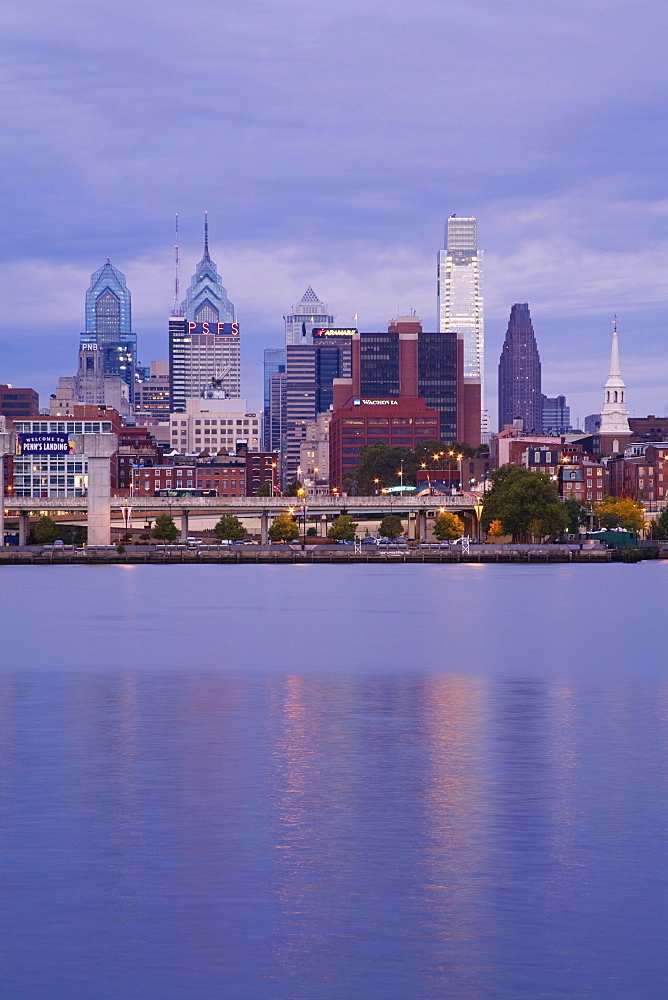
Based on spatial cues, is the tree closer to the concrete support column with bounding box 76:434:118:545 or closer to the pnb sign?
the concrete support column with bounding box 76:434:118:545

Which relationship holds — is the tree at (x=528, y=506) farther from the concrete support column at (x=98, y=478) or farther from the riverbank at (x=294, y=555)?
the concrete support column at (x=98, y=478)

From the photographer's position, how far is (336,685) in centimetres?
→ 5191

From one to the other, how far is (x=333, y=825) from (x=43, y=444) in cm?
15099

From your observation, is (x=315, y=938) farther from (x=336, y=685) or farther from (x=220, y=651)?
(x=220, y=651)

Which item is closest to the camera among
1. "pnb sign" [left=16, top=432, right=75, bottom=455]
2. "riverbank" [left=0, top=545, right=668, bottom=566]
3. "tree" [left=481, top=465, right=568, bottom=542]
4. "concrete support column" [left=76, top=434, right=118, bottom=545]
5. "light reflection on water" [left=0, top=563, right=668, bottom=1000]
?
"light reflection on water" [left=0, top=563, right=668, bottom=1000]

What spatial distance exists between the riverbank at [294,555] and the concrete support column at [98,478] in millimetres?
3498

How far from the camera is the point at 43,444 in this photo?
174 m

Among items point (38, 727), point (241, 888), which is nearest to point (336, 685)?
A: point (38, 727)

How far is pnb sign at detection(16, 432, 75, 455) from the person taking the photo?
173m

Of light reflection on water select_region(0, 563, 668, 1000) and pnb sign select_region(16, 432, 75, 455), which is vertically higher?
pnb sign select_region(16, 432, 75, 455)

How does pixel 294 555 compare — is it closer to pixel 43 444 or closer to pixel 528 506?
pixel 528 506

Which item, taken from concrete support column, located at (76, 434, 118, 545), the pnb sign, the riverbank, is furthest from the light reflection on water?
the riverbank

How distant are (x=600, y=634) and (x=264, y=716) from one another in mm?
36495

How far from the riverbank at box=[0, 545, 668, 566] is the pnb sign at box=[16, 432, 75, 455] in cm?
1662
